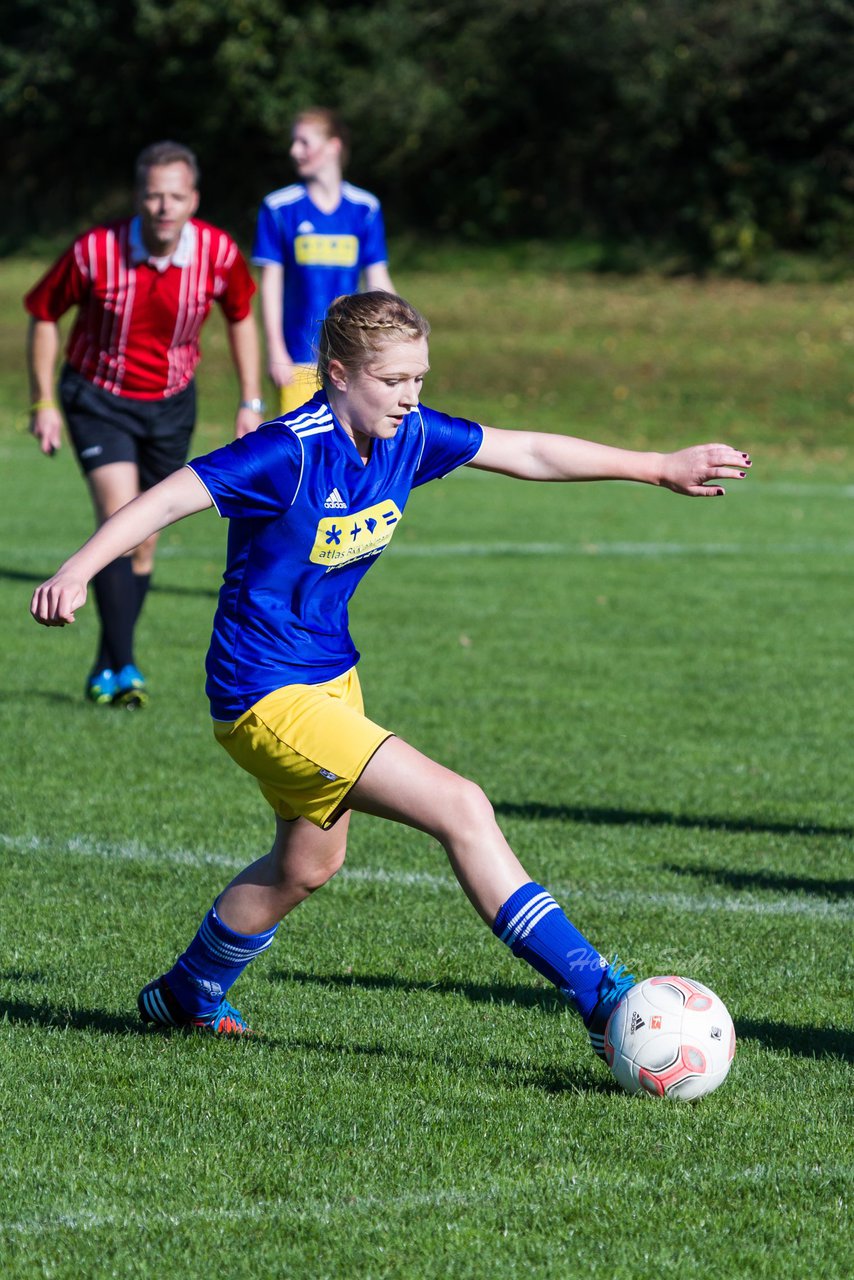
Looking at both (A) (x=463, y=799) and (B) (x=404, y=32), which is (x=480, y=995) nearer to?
(A) (x=463, y=799)

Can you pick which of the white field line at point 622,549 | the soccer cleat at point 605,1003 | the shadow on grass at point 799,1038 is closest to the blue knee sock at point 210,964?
the soccer cleat at point 605,1003

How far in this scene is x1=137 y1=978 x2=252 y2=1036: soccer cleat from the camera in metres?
3.88

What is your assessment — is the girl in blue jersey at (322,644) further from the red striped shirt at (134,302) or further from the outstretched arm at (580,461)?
the red striped shirt at (134,302)

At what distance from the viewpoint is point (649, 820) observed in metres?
5.86

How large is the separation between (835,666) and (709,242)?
24700 millimetres

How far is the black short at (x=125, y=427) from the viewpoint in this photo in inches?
302

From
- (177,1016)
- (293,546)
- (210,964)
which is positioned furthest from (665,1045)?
(293,546)

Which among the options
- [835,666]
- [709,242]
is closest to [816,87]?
[709,242]

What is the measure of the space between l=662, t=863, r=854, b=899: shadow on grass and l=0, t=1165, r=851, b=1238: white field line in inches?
79.7

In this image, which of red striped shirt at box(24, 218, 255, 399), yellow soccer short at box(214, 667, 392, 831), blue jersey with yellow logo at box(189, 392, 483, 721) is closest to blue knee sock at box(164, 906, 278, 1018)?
yellow soccer short at box(214, 667, 392, 831)

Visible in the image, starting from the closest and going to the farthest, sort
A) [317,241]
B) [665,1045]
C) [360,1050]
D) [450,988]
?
[665,1045]
[360,1050]
[450,988]
[317,241]

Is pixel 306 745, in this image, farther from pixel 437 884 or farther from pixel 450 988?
pixel 437 884

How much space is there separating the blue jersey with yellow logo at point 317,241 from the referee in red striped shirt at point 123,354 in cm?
211

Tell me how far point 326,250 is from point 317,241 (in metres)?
0.07
